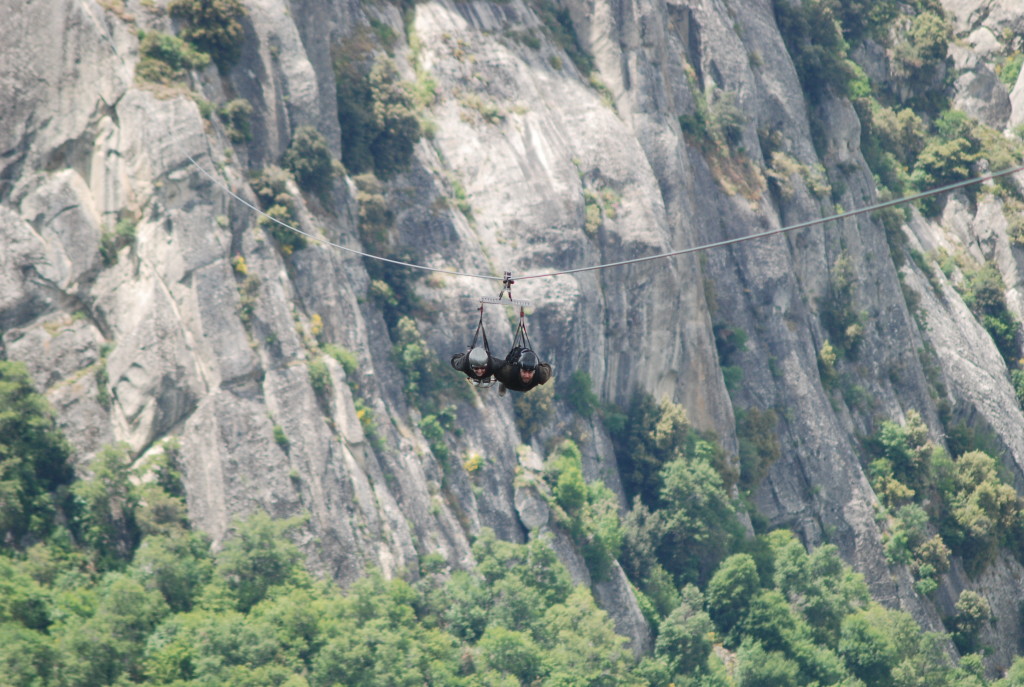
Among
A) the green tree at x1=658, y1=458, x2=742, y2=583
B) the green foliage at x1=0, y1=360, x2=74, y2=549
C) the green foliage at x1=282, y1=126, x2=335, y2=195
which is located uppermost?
the green foliage at x1=282, y1=126, x2=335, y2=195

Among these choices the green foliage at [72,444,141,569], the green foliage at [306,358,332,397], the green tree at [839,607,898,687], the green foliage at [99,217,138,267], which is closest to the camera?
the green foliage at [72,444,141,569]

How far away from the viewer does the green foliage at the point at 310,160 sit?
71.3m

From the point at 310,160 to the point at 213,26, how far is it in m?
8.53

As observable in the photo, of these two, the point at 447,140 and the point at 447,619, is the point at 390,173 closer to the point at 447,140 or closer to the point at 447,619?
the point at 447,140

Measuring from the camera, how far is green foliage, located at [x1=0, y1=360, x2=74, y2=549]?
188 feet

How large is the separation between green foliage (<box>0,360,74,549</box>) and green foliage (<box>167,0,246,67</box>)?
65.3 feet

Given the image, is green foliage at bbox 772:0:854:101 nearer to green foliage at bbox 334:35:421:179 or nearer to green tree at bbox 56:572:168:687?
green foliage at bbox 334:35:421:179

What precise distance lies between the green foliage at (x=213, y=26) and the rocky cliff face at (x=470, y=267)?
3.31 ft

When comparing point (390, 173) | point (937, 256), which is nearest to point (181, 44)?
point (390, 173)

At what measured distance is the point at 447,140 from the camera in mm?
81938

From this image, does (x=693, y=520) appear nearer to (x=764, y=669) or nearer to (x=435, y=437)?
(x=764, y=669)

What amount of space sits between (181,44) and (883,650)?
2130 inches

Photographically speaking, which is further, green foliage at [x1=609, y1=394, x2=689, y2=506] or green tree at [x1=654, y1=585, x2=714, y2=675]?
green foliage at [x1=609, y1=394, x2=689, y2=506]

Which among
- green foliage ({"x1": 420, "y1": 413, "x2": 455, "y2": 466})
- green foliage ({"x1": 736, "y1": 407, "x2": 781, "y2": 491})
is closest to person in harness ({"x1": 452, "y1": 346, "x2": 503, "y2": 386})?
green foliage ({"x1": 420, "y1": 413, "x2": 455, "y2": 466})
